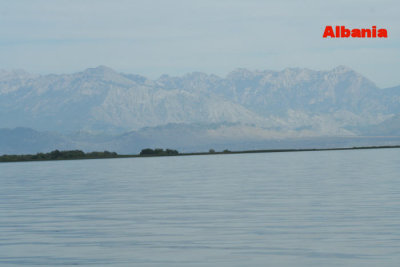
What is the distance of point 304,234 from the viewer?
31500 millimetres

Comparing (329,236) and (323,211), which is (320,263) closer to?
(329,236)

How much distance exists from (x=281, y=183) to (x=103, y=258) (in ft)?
140

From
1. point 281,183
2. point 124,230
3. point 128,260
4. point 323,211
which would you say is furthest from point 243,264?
point 281,183

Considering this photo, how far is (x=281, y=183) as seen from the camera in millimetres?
68000

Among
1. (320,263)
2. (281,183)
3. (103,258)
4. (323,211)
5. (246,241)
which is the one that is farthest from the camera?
(281,183)

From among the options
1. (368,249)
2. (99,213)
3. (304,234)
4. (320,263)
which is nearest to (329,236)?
(304,234)

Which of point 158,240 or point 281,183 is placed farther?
point 281,183

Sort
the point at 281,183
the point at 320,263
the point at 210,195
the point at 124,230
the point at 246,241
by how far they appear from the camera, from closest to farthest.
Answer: the point at 320,263 < the point at 246,241 < the point at 124,230 < the point at 210,195 < the point at 281,183

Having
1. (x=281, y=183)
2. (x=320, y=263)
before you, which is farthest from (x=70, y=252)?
(x=281, y=183)

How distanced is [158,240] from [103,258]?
178 inches

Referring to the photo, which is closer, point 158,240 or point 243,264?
point 243,264

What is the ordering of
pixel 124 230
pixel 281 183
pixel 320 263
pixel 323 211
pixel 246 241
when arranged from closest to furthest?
pixel 320 263 < pixel 246 241 < pixel 124 230 < pixel 323 211 < pixel 281 183

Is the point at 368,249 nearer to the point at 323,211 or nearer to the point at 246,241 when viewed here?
the point at 246,241

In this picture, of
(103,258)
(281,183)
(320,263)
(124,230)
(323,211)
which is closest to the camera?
(320,263)
